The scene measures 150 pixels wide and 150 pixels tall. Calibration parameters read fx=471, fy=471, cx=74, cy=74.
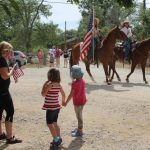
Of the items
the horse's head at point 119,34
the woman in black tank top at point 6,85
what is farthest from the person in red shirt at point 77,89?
the horse's head at point 119,34

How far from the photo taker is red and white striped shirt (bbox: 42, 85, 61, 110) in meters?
8.19

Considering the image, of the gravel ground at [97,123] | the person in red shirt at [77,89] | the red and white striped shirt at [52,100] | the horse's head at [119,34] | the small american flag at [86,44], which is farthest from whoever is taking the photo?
the horse's head at [119,34]

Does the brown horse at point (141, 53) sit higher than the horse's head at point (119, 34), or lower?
lower

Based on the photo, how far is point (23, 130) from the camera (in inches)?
386

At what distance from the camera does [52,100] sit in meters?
8.23

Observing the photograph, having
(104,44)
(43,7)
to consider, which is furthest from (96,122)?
(43,7)

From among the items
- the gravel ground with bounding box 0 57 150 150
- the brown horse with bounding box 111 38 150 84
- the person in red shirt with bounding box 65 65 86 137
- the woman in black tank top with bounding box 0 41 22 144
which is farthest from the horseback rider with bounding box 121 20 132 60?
the woman in black tank top with bounding box 0 41 22 144

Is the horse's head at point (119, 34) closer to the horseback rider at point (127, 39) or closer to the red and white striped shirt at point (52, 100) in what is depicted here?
the horseback rider at point (127, 39)

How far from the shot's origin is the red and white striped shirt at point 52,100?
8188 mm

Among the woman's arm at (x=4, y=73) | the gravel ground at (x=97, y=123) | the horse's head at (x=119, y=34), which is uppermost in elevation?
the horse's head at (x=119, y=34)

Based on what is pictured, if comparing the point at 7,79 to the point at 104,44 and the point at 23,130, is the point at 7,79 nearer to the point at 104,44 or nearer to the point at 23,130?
the point at 23,130

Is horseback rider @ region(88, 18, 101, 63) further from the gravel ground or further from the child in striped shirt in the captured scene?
the child in striped shirt

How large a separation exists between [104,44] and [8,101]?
12.7 m

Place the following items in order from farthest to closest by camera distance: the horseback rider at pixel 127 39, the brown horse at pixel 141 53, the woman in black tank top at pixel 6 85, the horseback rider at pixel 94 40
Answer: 1. the brown horse at pixel 141 53
2. the horseback rider at pixel 127 39
3. the horseback rider at pixel 94 40
4. the woman in black tank top at pixel 6 85
